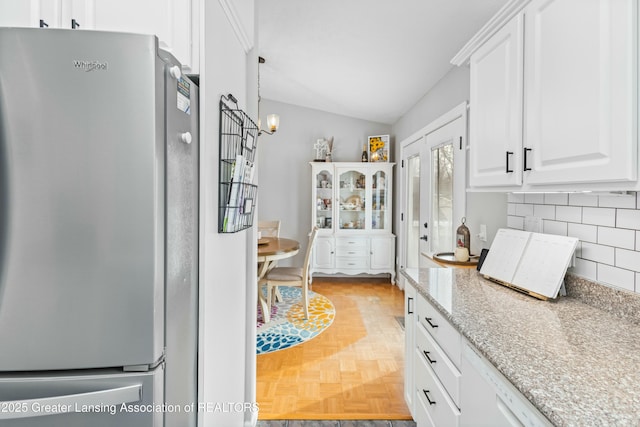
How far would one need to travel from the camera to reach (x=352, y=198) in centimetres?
521

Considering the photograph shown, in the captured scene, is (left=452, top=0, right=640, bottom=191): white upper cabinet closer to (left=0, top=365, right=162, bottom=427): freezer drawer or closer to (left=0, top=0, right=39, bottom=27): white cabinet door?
(left=0, top=365, right=162, bottom=427): freezer drawer

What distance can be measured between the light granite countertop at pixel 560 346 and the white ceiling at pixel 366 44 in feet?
5.46

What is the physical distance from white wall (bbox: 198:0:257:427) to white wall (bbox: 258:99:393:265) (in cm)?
353

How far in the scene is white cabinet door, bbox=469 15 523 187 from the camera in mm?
1357

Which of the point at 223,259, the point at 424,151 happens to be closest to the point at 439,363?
the point at 223,259

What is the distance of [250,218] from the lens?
1.83 meters

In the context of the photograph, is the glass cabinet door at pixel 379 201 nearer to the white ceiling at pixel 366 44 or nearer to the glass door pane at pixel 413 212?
the glass door pane at pixel 413 212

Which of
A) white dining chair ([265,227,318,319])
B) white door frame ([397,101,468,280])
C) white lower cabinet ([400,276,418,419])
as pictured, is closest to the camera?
white lower cabinet ([400,276,418,419])

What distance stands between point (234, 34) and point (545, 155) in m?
1.40

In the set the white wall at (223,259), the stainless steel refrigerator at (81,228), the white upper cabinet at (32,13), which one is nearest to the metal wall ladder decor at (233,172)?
the white wall at (223,259)

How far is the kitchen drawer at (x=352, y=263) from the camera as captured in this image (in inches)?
203

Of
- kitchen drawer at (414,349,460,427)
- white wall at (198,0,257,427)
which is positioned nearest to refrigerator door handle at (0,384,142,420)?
white wall at (198,0,257,427)

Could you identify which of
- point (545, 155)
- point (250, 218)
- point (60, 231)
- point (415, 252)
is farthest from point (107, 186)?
Answer: point (415, 252)

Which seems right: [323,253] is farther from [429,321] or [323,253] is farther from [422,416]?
[429,321]
